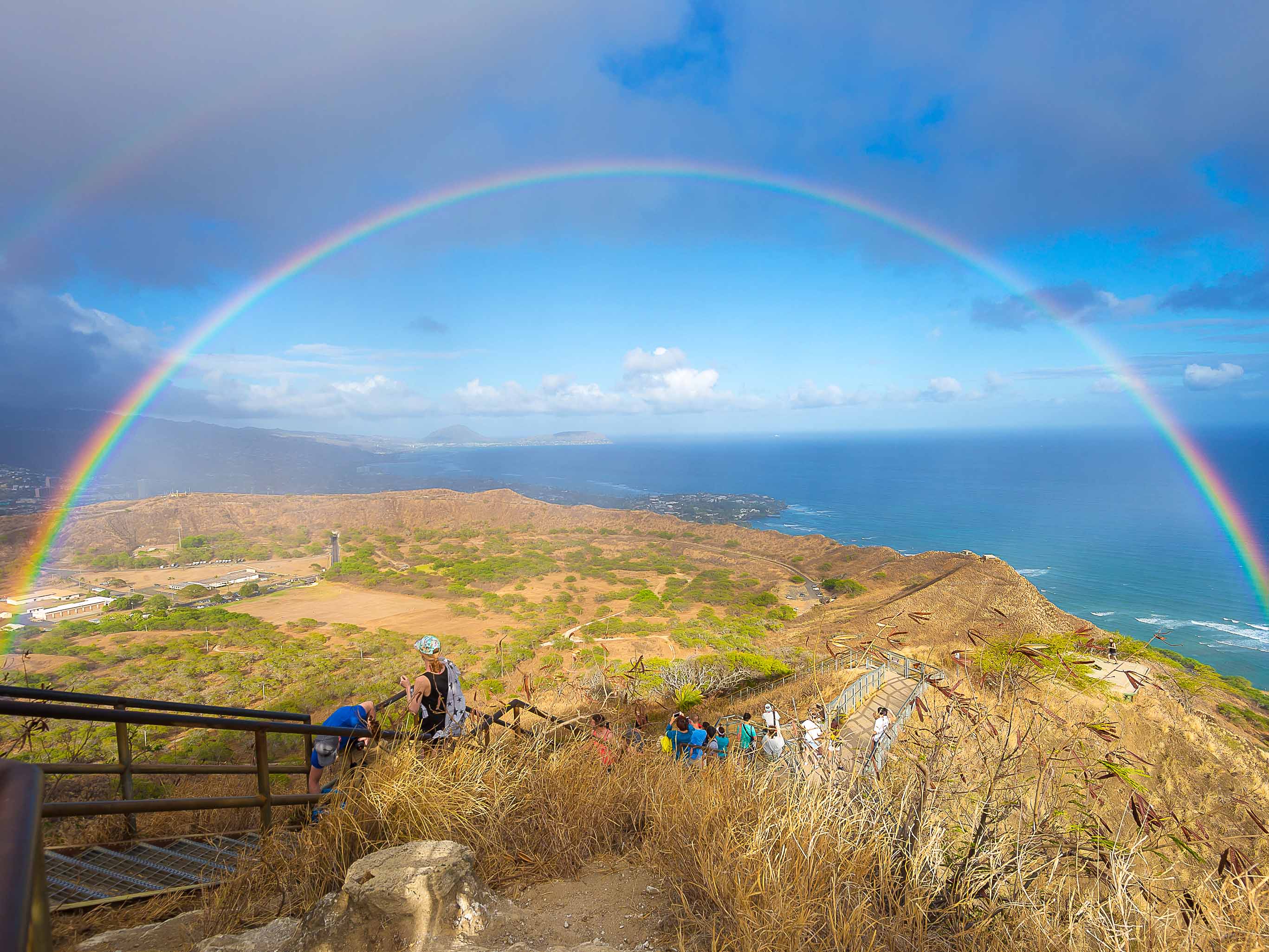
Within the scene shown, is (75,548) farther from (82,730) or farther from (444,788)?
(444,788)

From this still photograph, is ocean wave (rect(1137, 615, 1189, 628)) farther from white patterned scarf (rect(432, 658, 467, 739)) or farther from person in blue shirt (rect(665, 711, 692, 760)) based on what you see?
white patterned scarf (rect(432, 658, 467, 739))

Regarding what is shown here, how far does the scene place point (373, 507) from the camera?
60.6 meters

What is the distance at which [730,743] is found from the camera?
8258 millimetres

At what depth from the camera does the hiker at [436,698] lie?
542cm

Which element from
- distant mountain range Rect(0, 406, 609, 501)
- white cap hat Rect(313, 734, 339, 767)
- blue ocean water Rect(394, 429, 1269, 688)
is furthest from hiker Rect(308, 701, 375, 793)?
distant mountain range Rect(0, 406, 609, 501)

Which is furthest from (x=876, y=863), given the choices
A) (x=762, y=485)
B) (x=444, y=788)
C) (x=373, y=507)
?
(x=762, y=485)

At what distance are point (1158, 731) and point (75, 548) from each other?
62.7m

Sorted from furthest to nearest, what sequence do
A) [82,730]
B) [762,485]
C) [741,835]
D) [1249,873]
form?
[762,485] < [82,730] < [741,835] < [1249,873]

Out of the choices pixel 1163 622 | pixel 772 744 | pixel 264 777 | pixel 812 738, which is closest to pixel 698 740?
pixel 772 744

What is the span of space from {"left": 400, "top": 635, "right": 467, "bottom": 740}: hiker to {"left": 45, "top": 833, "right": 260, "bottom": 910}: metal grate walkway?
141 centimetres

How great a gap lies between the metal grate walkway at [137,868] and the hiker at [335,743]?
0.53 metres

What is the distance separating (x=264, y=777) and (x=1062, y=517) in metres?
130

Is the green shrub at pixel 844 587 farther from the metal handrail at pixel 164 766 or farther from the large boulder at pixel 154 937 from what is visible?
the large boulder at pixel 154 937

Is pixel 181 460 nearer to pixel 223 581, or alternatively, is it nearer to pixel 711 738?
pixel 223 581
